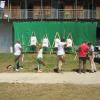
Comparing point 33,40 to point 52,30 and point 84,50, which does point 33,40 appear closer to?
point 52,30

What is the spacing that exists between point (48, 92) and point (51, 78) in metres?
5.12

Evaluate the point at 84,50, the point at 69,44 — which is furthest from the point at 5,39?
the point at 84,50

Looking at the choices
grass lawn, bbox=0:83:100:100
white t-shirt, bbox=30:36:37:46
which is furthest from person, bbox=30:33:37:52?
grass lawn, bbox=0:83:100:100

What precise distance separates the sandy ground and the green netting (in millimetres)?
19313

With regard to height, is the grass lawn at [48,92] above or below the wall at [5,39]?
below

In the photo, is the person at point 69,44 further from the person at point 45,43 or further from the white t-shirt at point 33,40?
the white t-shirt at point 33,40

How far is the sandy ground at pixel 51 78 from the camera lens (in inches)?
974

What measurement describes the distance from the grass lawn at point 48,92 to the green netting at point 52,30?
78.5 feet

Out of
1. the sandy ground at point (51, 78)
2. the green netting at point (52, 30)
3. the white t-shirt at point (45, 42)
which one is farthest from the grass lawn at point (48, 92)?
the green netting at point (52, 30)

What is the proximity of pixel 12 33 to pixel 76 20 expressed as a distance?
611 cm

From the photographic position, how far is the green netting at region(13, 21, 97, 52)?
47375 mm

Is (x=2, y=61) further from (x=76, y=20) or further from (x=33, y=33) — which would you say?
(x=76, y=20)

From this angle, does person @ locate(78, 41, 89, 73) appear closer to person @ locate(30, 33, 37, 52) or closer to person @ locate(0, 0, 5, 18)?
person @ locate(30, 33, 37, 52)

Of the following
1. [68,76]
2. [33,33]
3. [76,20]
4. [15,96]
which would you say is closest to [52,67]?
[68,76]
